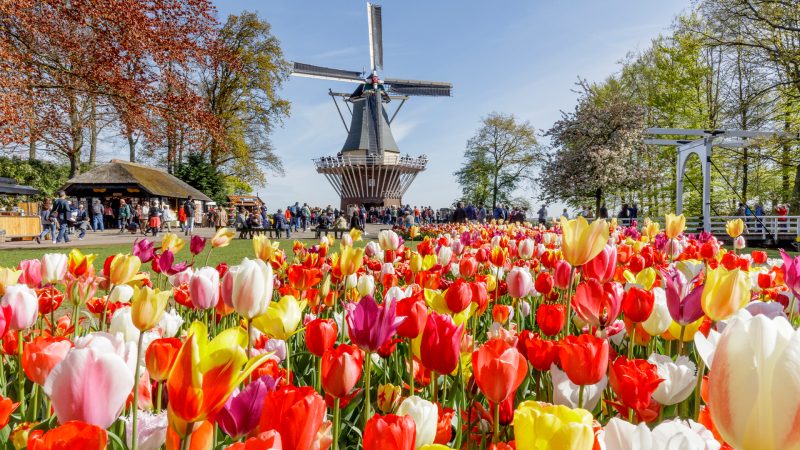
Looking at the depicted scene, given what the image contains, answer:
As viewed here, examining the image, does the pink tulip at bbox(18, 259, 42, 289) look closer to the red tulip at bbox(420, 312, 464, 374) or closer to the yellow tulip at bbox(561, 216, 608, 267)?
the red tulip at bbox(420, 312, 464, 374)

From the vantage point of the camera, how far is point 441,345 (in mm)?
1141

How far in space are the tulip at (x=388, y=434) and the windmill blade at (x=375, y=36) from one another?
1709 inches

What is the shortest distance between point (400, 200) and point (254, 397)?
140 feet

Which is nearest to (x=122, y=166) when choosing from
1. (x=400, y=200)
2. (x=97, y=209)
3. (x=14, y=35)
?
(x=97, y=209)

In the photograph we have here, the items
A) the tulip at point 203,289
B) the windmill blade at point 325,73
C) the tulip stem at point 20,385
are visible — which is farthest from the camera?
the windmill blade at point 325,73

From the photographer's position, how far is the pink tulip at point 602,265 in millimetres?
2010

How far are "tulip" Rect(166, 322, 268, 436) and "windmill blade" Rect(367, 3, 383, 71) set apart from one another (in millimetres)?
43320

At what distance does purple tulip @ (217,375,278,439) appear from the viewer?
0.93 meters

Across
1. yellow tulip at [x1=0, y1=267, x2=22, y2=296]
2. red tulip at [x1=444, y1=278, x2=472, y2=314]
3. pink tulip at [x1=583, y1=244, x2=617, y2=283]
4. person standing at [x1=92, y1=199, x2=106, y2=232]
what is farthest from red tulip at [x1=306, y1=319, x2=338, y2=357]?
person standing at [x1=92, y1=199, x2=106, y2=232]

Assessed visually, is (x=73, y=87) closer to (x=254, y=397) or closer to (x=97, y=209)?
(x=254, y=397)

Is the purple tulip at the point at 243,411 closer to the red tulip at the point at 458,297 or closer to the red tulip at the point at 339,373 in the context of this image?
the red tulip at the point at 339,373

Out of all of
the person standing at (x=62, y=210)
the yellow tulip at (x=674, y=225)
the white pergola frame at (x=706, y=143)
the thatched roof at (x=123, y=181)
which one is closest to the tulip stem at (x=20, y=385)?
the yellow tulip at (x=674, y=225)

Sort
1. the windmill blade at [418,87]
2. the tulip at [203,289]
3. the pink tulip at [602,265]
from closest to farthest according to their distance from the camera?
the tulip at [203,289], the pink tulip at [602,265], the windmill blade at [418,87]

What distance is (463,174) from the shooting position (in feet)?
150
